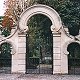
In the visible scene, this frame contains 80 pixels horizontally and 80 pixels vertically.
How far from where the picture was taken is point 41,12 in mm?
22234

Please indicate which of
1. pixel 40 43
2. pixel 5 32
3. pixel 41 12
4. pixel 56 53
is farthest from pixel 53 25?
pixel 5 32

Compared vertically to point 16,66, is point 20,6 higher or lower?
higher

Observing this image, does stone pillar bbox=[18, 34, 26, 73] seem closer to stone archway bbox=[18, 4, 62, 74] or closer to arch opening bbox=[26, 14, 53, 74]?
stone archway bbox=[18, 4, 62, 74]

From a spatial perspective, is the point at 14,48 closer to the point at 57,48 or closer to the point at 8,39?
the point at 8,39

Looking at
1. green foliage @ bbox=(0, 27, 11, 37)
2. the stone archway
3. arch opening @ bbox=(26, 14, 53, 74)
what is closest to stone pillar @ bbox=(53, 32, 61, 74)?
the stone archway

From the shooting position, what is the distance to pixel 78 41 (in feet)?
71.7

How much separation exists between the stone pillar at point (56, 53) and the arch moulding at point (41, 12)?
56cm

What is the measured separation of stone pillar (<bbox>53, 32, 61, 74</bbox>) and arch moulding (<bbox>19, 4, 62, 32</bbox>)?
1.84ft

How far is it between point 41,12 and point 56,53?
307 centimetres

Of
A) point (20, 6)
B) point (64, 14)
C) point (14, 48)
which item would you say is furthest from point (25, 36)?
point (20, 6)

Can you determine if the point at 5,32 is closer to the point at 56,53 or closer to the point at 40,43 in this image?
the point at 40,43

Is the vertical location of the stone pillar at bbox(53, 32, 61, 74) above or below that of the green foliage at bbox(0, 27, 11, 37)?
below

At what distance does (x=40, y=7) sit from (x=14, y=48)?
3414 mm

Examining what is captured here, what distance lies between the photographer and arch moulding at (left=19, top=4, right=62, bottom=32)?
72.4ft
